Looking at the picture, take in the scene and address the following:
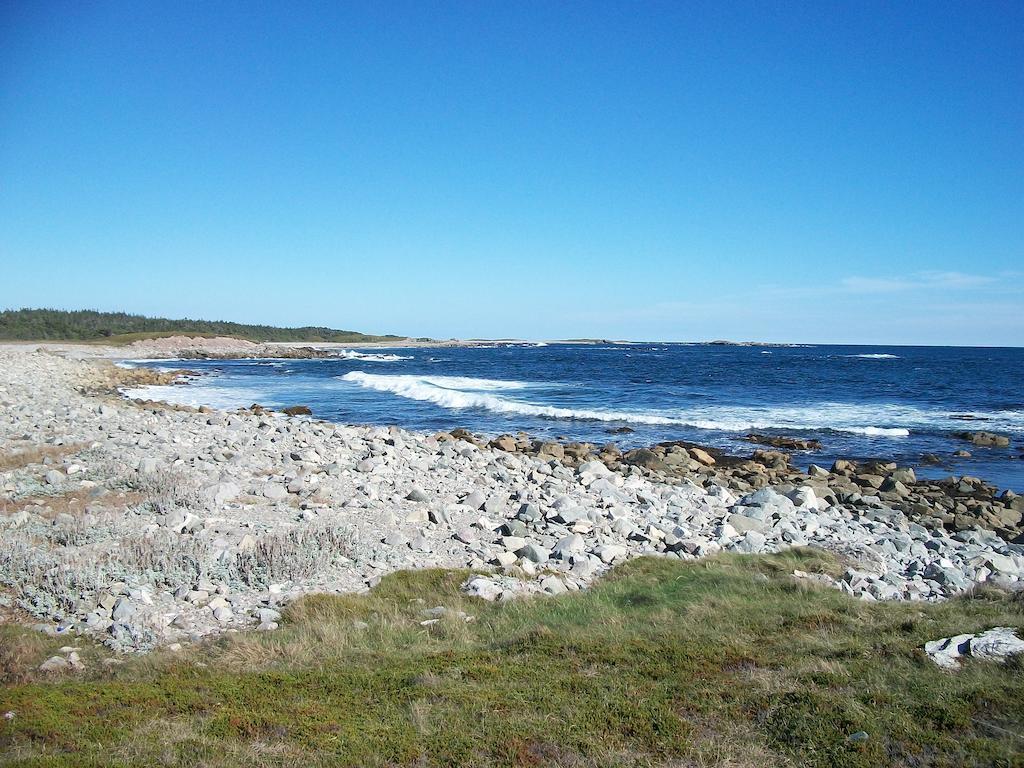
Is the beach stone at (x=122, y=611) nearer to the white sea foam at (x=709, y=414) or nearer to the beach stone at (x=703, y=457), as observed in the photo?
the beach stone at (x=703, y=457)

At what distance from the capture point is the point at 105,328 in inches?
4424

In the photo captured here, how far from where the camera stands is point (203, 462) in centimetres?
1410

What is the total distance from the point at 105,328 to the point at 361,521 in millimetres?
121733

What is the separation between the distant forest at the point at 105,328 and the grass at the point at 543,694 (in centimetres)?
10844

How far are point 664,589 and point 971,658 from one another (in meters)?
3.43

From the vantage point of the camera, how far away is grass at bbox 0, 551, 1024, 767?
14.6ft

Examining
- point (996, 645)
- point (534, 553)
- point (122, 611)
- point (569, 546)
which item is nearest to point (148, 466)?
point (122, 611)

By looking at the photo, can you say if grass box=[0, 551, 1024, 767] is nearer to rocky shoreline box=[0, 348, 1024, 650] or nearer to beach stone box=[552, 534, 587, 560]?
rocky shoreline box=[0, 348, 1024, 650]

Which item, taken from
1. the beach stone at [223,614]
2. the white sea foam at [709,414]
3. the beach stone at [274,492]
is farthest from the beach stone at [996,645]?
the white sea foam at [709,414]

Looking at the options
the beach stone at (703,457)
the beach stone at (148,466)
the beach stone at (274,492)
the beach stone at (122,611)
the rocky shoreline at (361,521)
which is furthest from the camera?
the beach stone at (703,457)

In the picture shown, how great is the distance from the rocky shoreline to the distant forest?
96541 mm

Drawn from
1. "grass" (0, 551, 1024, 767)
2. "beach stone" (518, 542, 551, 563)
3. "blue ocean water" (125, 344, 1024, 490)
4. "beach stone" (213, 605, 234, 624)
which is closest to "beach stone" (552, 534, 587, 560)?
"beach stone" (518, 542, 551, 563)

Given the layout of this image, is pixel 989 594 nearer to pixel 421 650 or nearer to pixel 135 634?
pixel 421 650

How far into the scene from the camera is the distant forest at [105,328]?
10000 centimetres
